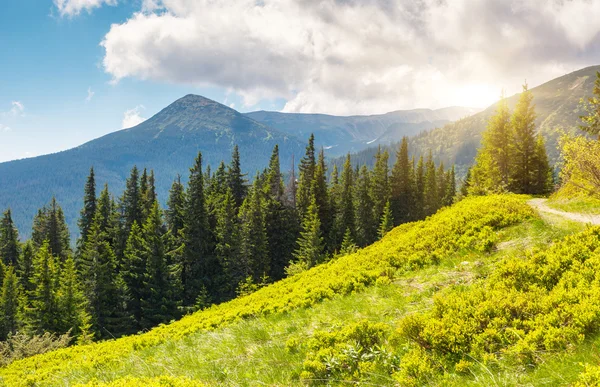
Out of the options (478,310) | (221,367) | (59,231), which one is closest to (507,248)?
(478,310)

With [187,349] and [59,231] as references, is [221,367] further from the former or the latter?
[59,231]

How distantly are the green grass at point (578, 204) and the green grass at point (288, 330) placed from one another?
12.0ft

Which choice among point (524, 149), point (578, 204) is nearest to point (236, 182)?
point (524, 149)

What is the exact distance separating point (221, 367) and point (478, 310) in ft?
18.6

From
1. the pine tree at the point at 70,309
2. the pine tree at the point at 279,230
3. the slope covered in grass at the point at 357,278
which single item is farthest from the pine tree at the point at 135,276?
the slope covered in grass at the point at 357,278

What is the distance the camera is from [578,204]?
49.6 feet

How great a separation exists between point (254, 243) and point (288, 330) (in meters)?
38.3

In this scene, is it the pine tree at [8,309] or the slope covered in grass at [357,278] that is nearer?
the slope covered in grass at [357,278]

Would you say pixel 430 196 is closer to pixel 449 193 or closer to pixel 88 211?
pixel 449 193

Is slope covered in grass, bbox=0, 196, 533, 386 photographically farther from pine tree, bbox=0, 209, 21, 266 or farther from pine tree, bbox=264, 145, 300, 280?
pine tree, bbox=0, 209, 21, 266

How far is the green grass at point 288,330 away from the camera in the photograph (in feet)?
24.0

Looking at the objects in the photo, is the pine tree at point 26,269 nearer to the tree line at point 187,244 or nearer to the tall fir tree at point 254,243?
the tree line at point 187,244

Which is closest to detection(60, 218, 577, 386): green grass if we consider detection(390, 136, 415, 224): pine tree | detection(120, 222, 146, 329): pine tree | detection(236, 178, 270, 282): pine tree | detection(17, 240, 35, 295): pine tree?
detection(236, 178, 270, 282): pine tree

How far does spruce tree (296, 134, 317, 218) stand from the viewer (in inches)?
2254
